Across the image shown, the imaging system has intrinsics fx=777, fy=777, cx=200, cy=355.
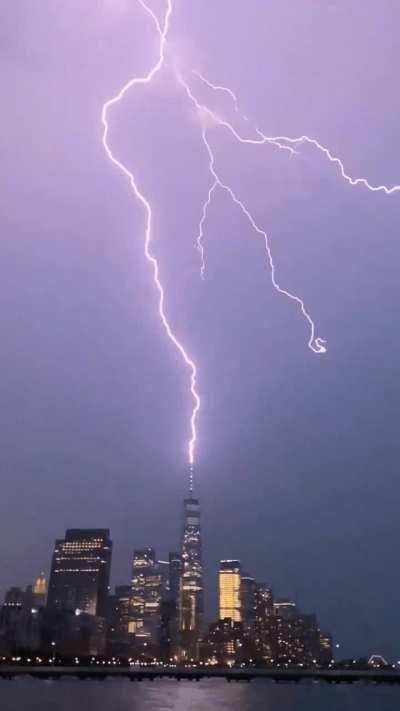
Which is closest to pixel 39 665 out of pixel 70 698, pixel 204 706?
pixel 70 698

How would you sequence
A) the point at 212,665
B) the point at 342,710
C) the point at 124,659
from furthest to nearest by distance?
the point at 212,665 < the point at 124,659 < the point at 342,710

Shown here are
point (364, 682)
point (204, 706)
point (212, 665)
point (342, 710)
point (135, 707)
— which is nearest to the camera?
point (135, 707)

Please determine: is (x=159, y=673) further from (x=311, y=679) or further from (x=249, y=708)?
(x=249, y=708)

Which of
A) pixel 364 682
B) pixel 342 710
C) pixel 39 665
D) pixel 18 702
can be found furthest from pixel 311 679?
pixel 18 702

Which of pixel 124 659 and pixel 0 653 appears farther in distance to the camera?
pixel 124 659

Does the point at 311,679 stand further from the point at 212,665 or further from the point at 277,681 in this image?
the point at 212,665

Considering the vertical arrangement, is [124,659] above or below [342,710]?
above

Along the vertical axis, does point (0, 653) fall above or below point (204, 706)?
above

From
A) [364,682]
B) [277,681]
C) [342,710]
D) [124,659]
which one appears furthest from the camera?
[124,659]

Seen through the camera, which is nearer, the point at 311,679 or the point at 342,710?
the point at 342,710
